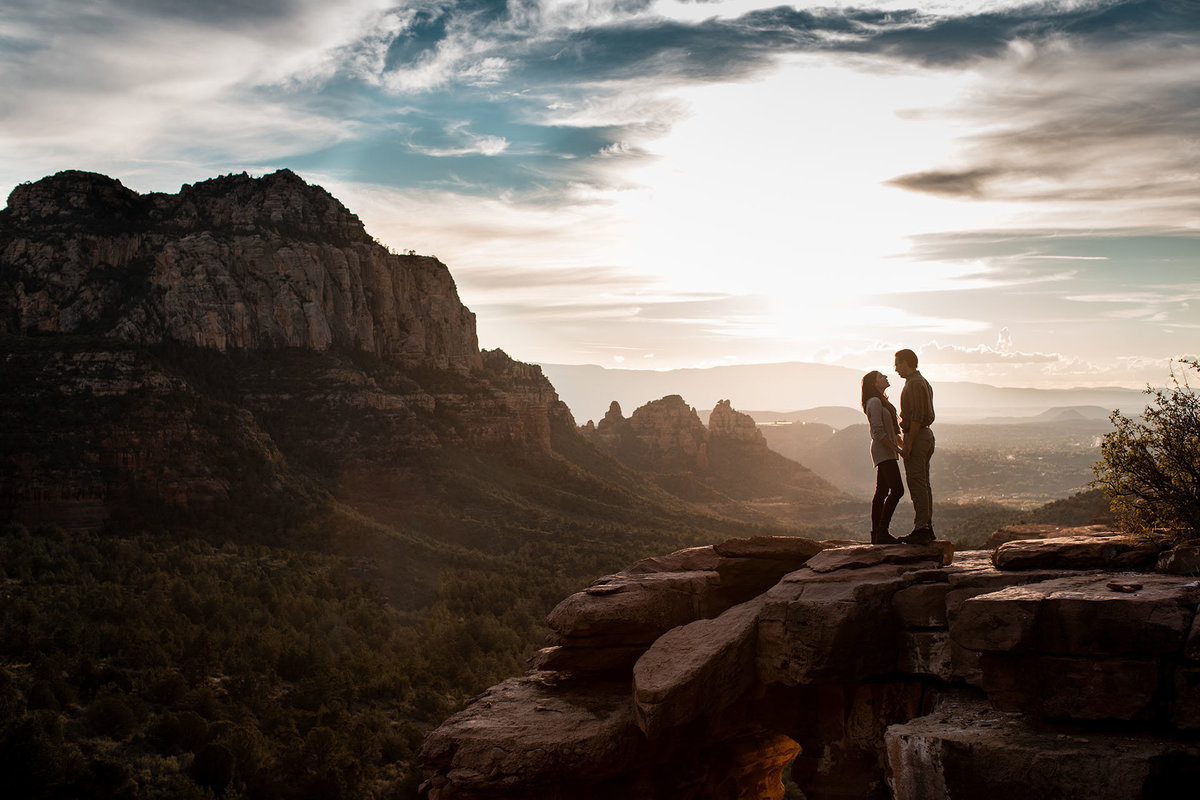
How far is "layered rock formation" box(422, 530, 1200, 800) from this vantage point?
1103 cm

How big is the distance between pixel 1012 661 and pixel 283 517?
54.8 m

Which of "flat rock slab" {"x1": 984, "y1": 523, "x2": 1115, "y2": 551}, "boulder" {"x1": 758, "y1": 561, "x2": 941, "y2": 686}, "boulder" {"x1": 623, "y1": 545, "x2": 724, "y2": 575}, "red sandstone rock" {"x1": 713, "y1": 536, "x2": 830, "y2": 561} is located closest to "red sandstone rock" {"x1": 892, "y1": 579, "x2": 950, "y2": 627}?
"boulder" {"x1": 758, "y1": 561, "x2": 941, "y2": 686}

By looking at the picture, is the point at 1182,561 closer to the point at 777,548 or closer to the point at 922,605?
the point at 922,605

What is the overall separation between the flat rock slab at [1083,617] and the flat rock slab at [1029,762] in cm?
110

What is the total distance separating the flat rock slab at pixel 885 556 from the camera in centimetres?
1589

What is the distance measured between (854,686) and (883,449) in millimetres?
4518

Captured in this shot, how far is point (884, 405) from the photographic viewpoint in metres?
16.7

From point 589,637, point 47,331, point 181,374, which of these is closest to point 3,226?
point 47,331

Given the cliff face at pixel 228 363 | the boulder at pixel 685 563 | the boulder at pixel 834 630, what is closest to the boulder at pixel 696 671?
the boulder at pixel 834 630

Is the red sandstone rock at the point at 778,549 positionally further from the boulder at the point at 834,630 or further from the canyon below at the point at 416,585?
the boulder at the point at 834,630

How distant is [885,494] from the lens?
16.9 m

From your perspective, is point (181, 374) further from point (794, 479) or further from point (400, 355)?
point (794, 479)

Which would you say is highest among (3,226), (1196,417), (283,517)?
(3,226)

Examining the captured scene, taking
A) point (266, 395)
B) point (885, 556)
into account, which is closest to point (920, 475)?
point (885, 556)
